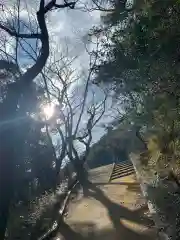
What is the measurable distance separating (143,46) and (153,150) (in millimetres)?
2200

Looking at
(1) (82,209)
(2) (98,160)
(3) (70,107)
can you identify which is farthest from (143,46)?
→ (2) (98,160)

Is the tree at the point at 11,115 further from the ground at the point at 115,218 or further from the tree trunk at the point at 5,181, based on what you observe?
the ground at the point at 115,218

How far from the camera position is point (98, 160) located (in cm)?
4531

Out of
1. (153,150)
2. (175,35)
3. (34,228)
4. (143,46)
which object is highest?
(143,46)

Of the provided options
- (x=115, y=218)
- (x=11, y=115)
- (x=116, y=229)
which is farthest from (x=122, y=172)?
(x=11, y=115)

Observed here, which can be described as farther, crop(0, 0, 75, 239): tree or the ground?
the ground

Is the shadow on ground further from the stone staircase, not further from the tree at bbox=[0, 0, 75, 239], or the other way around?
the stone staircase

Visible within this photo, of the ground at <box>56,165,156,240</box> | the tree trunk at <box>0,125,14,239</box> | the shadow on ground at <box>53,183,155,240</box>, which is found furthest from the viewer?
the ground at <box>56,165,156,240</box>

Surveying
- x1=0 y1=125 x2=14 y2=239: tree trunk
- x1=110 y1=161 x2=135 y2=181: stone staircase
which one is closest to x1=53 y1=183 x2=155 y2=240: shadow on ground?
x1=0 y1=125 x2=14 y2=239: tree trunk

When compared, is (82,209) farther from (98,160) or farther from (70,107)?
(98,160)

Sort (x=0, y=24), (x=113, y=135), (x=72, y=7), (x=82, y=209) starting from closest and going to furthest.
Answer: (x=0, y=24), (x=72, y=7), (x=82, y=209), (x=113, y=135)

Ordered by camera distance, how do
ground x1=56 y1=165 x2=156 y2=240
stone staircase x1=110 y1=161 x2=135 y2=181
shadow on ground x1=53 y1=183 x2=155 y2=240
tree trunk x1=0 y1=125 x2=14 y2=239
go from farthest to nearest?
stone staircase x1=110 y1=161 x2=135 y2=181 → ground x1=56 y1=165 x2=156 y2=240 → shadow on ground x1=53 y1=183 x2=155 y2=240 → tree trunk x1=0 y1=125 x2=14 y2=239

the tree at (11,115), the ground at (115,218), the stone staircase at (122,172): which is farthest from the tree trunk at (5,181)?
the stone staircase at (122,172)

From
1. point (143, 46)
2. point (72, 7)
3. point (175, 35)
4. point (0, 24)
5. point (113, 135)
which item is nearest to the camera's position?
point (175, 35)
